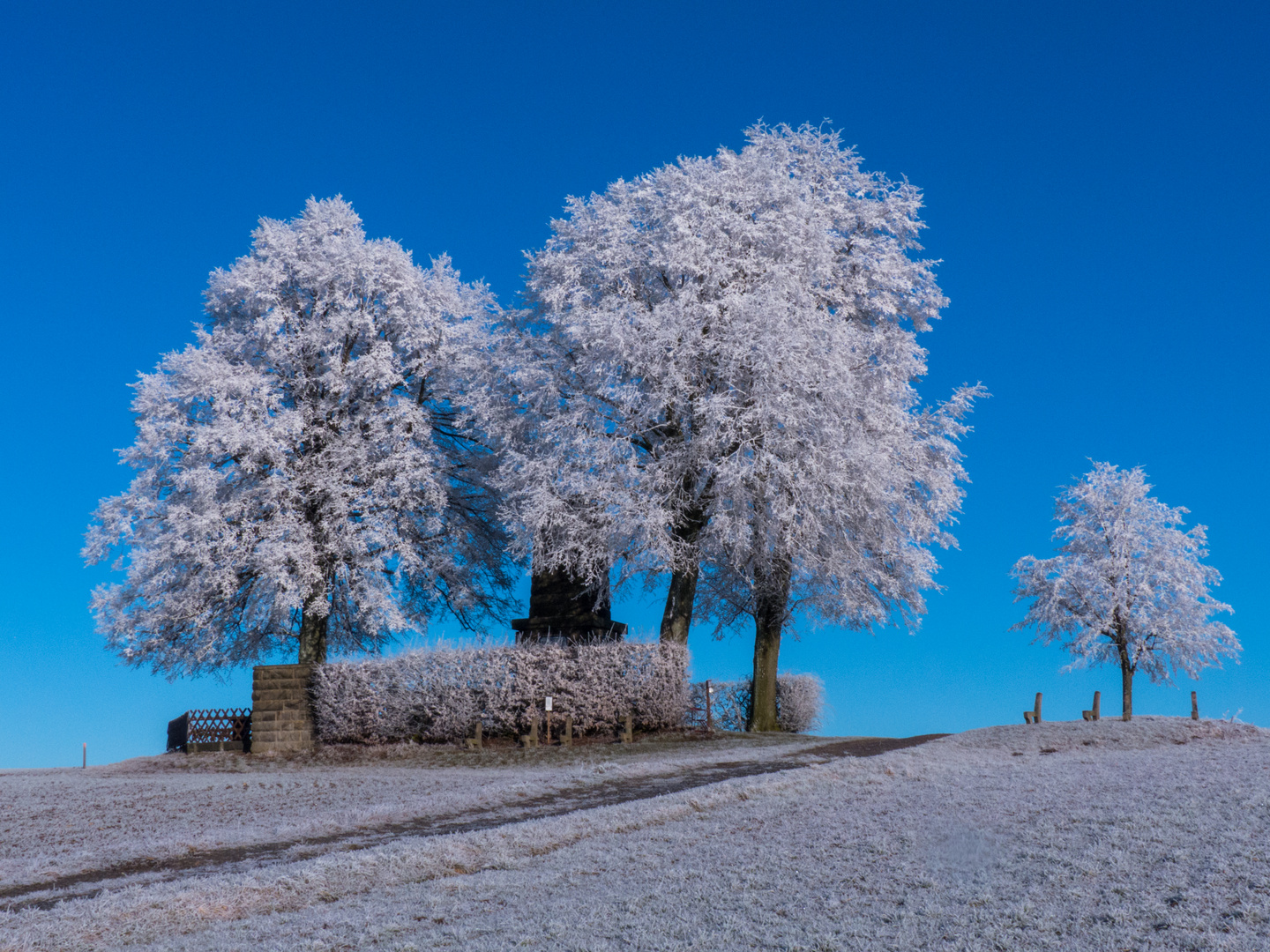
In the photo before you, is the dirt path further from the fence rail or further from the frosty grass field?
the fence rail

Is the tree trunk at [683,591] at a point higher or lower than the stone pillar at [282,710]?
higher

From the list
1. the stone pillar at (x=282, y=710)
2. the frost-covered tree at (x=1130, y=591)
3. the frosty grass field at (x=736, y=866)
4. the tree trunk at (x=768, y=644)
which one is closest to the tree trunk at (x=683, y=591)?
the tree trunk at (x=768, y=644)

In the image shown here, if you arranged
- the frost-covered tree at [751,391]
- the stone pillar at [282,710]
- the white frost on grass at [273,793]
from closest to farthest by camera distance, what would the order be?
the white frost on grass at [273,793]
the frost-covered tree at [751,391]
the stone pillar at [282,710]

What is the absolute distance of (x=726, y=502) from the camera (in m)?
21.2

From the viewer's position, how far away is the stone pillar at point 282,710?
914 inches

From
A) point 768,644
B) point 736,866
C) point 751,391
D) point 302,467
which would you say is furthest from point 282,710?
point 736,866

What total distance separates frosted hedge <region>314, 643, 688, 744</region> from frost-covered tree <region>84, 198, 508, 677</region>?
90.0 inches

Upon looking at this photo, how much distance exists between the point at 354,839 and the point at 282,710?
14458mm

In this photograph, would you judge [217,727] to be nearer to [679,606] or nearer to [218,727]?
[218,727]

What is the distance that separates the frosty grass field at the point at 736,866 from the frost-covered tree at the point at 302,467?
34.0 feet

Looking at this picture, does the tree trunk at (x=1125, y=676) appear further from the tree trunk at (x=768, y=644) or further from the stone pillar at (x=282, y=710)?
the stone pillar at (x=282, y=710)

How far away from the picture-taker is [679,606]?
22297mm

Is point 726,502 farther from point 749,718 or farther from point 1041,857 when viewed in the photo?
point 1041,857

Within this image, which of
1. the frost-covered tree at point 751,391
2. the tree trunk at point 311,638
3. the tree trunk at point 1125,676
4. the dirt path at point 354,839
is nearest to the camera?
the dirt path at point 354,839
